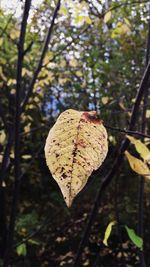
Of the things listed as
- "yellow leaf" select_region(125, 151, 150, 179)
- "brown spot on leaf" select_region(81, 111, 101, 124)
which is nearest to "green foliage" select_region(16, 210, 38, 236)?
"yellow leaf" select_region(125, 151, 150, 179)

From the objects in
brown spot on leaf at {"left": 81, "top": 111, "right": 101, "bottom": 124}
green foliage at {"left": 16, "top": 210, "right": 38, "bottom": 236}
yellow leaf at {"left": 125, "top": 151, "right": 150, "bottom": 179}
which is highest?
brown spot on leaf at {"left": 81, "top": 111, "right": 101, "bottom": 124}

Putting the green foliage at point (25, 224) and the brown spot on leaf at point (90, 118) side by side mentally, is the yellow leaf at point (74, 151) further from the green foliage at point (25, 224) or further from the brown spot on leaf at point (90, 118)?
the green foliage at point (25, 224)

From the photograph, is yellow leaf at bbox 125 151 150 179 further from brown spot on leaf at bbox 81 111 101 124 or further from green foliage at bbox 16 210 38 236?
green foliage at bbox 16 210 38 236

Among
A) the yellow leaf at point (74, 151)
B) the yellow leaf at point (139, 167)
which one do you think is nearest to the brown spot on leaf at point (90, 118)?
the yellow leaf at point (74, 151)

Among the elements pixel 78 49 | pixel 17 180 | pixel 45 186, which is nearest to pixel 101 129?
pixel 17 180

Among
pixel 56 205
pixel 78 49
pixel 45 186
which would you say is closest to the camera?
pixel 78 49

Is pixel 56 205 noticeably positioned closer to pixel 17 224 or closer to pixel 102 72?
pixel 17 224

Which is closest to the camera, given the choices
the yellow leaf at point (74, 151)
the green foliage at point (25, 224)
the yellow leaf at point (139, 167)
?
the yellow leaf at point (74, 151)

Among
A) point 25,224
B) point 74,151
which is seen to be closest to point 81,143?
point 74,151
